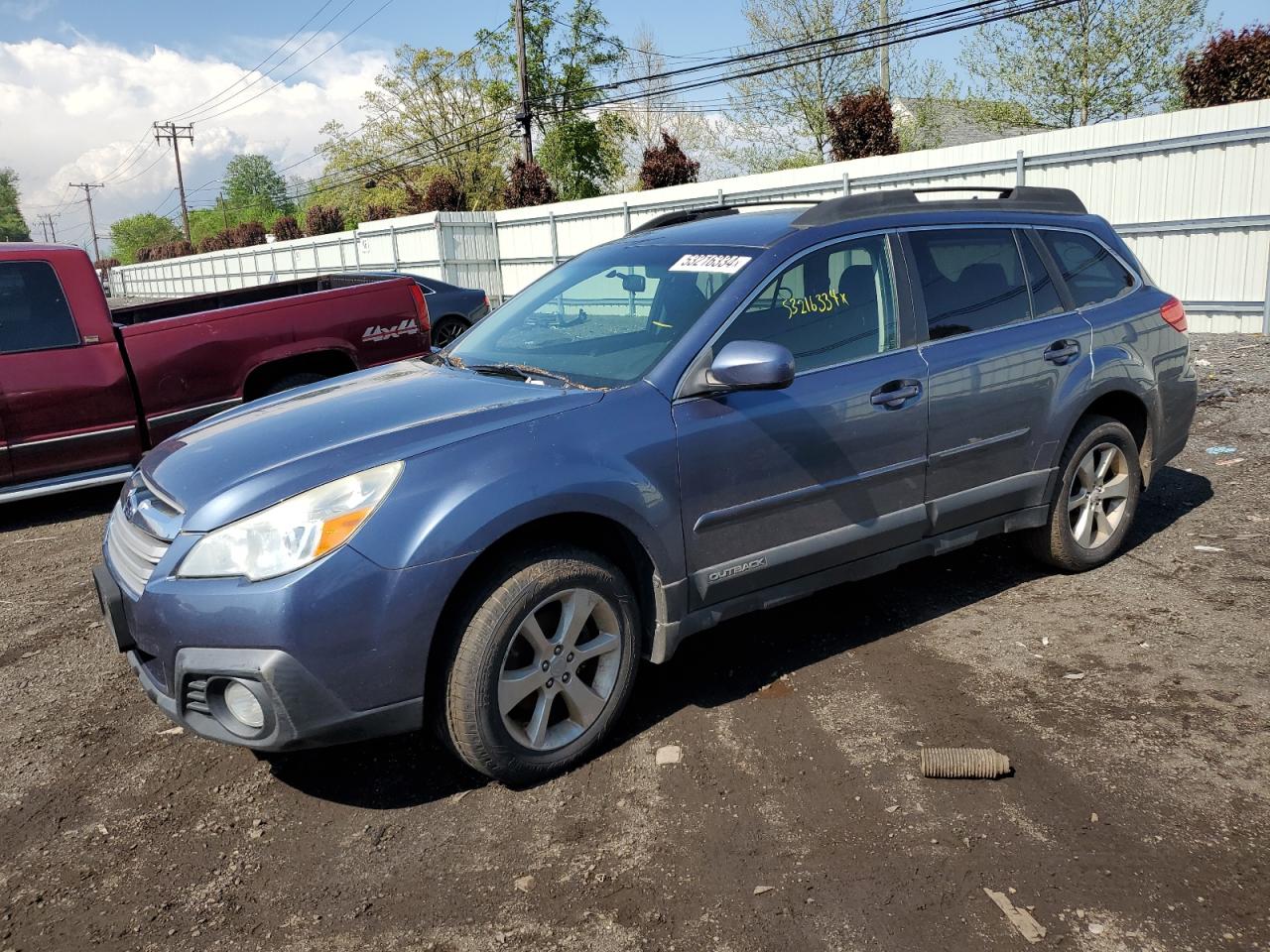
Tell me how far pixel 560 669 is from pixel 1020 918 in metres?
1.52

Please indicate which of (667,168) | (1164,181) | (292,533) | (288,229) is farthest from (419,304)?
(288,229)

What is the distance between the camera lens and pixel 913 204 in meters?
4.45

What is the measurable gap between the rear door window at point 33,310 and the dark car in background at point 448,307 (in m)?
6.26

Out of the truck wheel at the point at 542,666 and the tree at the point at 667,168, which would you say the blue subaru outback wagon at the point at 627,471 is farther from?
the tree at the point at 667,168

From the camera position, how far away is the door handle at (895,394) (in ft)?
13.1

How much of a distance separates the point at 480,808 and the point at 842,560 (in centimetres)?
171

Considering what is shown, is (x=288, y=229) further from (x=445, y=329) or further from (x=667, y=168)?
(x=445, y=329)

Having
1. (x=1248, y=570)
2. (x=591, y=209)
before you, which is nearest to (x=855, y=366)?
(x=1248, y=570)

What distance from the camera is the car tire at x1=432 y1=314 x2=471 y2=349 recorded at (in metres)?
13.3

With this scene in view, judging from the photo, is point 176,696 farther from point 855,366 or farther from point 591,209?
point 591,209

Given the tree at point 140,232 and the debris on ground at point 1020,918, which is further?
the tree at point 140,232

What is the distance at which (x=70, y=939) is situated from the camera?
2691 millimetres

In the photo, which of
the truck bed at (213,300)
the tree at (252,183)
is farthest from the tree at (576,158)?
the tree at (252,183)

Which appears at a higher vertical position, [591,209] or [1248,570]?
[591,209]
